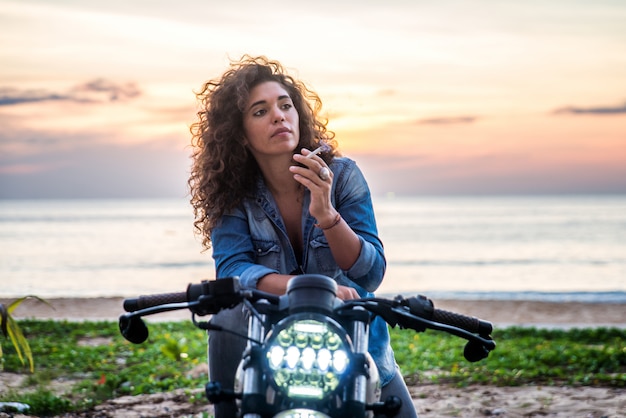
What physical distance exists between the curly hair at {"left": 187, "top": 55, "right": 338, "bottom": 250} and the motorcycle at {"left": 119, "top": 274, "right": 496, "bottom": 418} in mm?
1406

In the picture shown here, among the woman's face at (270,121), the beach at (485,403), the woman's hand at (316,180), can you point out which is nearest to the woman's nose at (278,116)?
the woman's face at (270,121)

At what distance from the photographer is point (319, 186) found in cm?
250

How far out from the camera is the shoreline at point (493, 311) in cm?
1493

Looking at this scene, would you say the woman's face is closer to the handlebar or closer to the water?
the handlebar

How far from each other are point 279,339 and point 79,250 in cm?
4386

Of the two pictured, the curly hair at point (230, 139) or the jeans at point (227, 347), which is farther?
the curly hair at point (230, 139)

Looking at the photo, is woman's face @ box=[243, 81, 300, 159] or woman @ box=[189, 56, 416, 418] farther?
woman's face @ box=[243, 81, 300, 159]

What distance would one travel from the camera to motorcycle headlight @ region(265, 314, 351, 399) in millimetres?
1667

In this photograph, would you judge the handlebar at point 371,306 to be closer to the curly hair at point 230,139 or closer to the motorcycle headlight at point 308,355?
the motorcycle headlight at point 308,355

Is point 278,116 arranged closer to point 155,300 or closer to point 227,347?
point 227,347

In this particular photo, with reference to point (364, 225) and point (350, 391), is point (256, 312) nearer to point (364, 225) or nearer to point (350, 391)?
point (350, 391)

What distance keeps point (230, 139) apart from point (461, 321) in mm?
1907

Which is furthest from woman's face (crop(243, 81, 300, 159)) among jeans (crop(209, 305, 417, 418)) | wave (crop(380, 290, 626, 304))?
wave (crop(380, 290, 626, 304))

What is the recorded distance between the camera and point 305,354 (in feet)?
5.47
